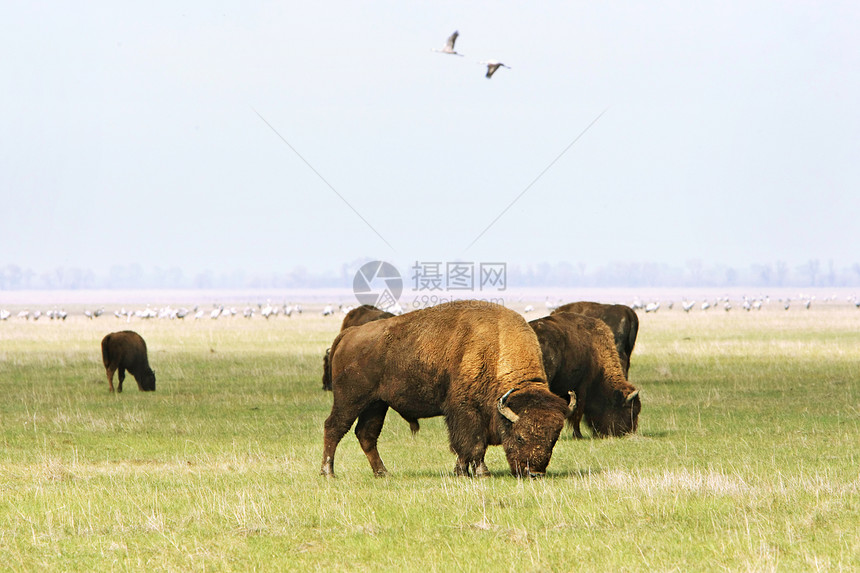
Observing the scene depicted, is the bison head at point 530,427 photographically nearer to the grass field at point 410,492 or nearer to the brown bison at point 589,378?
the grass field at point 410,492

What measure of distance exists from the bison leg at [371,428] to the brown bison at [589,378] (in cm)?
412

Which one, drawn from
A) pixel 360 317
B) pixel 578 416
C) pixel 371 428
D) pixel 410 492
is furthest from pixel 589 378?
pixel 360 317

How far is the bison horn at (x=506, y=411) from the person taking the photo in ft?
38.1

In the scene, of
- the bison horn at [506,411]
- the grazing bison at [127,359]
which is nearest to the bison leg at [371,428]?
the bison horn at [506,411]

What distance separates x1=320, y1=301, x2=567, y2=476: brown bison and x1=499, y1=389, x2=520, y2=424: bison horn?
1cm

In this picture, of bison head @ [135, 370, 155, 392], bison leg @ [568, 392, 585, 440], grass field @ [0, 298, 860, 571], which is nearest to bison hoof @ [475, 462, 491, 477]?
grass field @ [0, 298, 860, 571]

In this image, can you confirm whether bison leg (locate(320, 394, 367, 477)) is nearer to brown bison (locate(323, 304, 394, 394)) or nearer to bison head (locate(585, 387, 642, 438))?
bison head (locate(585, 387, 642, 438))

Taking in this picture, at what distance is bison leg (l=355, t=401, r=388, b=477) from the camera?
43.0ft

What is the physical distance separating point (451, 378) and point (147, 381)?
50.1 ft

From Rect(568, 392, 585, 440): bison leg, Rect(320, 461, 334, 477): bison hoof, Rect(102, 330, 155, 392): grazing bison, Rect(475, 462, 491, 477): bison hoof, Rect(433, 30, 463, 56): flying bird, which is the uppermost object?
Rect(433, 30, 463, 56): flying bird

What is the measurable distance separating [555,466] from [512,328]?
7.51 ft

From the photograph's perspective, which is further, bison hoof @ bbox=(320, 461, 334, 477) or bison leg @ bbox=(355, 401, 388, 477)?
bison leg @ bbox=(355, 401, 388, 477)

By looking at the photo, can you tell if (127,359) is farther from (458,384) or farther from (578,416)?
(458,384)

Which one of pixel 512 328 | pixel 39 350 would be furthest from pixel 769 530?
pixel 39 350
